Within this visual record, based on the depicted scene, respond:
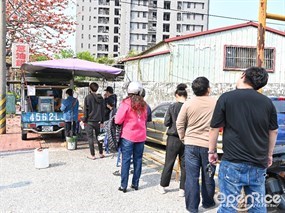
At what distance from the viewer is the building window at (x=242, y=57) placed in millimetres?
17594

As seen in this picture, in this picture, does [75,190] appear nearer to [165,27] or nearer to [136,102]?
[136,102]

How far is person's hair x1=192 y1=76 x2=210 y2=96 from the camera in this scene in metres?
4.07

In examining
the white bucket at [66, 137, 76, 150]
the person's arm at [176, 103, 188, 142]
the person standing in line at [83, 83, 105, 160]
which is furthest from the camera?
the white bucket at [66, 137, 76, 150]

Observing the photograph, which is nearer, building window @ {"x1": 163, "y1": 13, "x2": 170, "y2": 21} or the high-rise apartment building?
the high-rise apartment building

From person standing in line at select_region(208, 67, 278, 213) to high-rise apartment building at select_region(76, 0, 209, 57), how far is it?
61.8 meters

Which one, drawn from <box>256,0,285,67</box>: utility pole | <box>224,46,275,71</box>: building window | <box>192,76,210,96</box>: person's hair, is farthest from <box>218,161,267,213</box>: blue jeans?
<box>224,46,275,71</box>: building window

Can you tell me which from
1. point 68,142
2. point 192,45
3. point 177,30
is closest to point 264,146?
point 68,142

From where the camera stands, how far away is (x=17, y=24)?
15070mm

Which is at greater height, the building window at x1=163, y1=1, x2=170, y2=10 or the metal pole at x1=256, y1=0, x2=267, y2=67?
the building window at x1=163, y1=1, x2=170, y2=10

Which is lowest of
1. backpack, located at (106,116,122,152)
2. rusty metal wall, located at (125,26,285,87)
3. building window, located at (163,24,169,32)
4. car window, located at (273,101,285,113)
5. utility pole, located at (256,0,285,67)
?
backpack, located at (106,116,122,152)

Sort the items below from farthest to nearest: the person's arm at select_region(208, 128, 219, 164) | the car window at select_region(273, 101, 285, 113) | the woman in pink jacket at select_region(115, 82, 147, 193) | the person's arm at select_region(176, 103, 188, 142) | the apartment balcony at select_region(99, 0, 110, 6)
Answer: the apartment balcony at select_region(99, 0, 110, 6)
the car window at select_region(273, 101, 285, 113)
the woman in pink jacket at select_region(115, 82, 147, 193)
the person's arm at select_region(176, 103, 188, 142)
the person's arm at select_region(208, 128, 219, 164)

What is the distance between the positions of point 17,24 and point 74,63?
8.67 metres

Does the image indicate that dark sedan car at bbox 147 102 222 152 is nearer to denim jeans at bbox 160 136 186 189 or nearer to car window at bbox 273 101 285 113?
car window at bbox 273 101 285 113

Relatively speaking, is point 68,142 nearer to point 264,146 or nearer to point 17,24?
point 264,146
